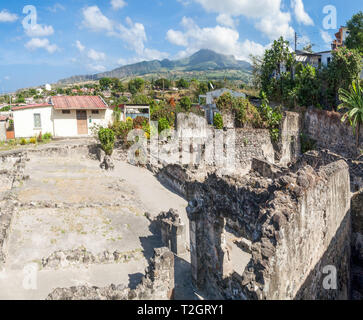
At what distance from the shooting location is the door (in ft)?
102

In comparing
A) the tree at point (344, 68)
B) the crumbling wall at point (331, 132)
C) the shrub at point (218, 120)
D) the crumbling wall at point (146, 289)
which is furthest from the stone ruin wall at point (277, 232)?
the tree at point (344, 68)

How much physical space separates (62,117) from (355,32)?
3135 cm

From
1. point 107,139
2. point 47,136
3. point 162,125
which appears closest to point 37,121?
point 47,136

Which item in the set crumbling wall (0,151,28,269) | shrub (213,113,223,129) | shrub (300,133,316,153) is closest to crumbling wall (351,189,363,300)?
crumbling wall (0,151,28,269)

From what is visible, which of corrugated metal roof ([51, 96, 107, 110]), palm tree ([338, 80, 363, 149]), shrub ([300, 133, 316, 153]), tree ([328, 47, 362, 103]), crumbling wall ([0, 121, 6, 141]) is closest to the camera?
palm tree ([338, 80, 363, 149])

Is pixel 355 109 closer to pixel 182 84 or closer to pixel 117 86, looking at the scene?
pixel 182 84

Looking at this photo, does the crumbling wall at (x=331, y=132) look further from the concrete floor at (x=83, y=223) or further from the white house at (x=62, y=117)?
the white house at (x=62, y=117)

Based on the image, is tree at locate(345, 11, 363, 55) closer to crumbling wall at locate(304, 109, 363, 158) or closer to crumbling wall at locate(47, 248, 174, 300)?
crumbling wall at locate(304, 109, 363, 158)

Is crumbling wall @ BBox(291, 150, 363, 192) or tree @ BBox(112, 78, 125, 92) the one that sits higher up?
tree @ BBox(112, 78, 125, 92)

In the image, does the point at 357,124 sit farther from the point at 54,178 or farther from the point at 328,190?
the point at 54,178

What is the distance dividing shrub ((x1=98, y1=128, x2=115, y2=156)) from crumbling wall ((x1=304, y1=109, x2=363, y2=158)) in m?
15.8

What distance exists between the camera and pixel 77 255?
1065 cm

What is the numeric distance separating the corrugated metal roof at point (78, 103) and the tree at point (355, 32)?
84.6ft
